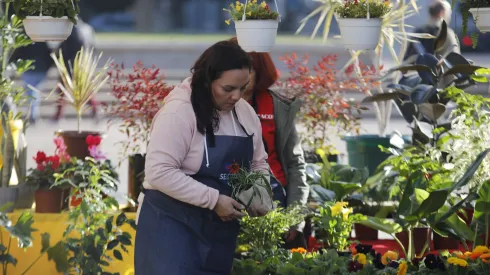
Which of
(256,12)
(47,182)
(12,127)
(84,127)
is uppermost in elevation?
(256,12)

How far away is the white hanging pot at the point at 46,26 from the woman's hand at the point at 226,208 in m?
0.94

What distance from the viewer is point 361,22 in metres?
3.49

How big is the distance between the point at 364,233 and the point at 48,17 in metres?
2.17

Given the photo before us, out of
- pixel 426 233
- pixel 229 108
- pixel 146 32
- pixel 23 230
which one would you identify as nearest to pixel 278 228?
pixel 426 233

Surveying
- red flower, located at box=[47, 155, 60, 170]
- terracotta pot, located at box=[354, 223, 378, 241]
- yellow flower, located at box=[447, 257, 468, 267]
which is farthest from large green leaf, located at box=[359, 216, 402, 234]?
red flower, located at box=[47, 155, 60, 170]

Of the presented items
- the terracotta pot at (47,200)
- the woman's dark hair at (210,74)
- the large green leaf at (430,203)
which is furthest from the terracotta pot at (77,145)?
the woman's dark hair at (210,74)

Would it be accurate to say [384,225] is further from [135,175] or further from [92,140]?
[92,140]

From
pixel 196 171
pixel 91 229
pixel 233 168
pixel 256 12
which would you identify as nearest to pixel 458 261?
pixel 233 168

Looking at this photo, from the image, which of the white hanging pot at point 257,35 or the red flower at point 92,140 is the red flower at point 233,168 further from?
the red flower at point 92,140

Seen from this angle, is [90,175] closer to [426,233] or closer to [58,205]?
[58,205]

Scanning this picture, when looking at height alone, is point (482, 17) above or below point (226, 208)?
above

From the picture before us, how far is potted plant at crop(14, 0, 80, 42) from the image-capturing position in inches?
139

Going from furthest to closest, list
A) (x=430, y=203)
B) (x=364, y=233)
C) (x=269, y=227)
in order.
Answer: (x=364, y=233) → (x=269, y=227) → (x=430, y=203)

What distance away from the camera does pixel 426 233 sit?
463 centimetres
